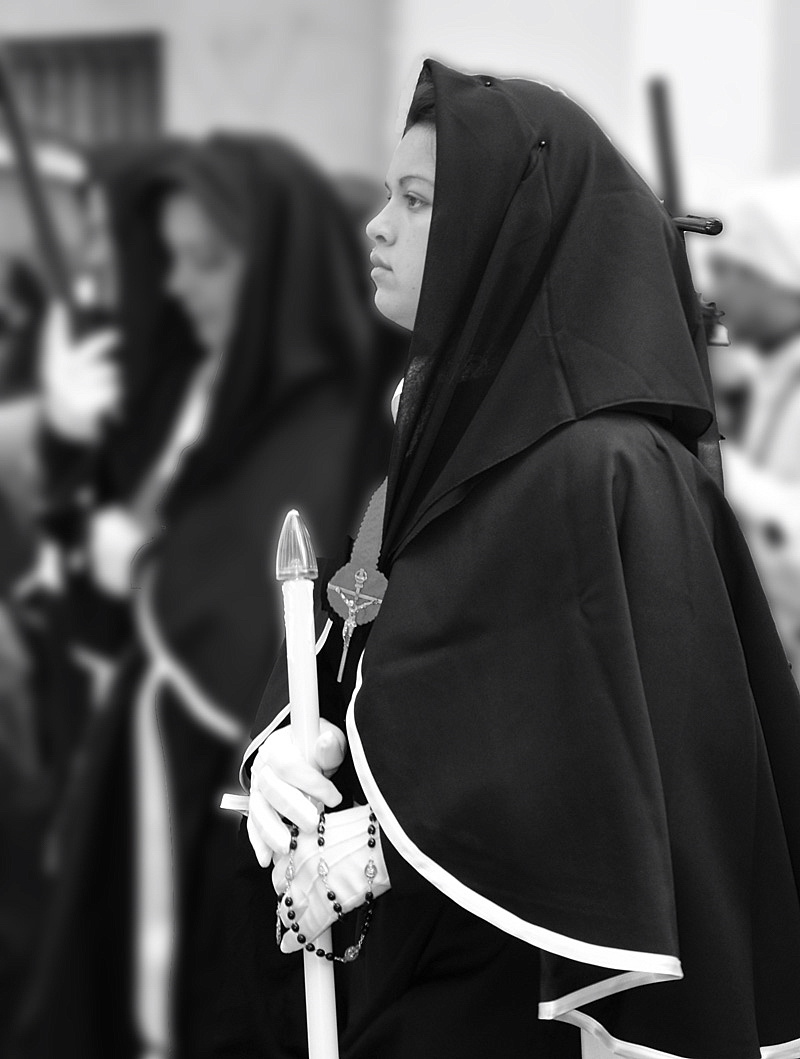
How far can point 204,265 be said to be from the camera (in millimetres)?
4102

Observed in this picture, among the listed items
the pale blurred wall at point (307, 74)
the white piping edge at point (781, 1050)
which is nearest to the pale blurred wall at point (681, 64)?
the pale blurred wall at point (307, 74)

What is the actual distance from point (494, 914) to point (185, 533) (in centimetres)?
238

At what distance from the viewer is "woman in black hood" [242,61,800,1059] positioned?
1.67 meters

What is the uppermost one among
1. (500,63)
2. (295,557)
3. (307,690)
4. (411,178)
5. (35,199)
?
(411,178)

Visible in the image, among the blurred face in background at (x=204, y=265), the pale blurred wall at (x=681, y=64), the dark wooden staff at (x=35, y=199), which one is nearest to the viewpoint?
the blurred face in background at (x=204, y=265)

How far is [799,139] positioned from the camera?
5.08 m

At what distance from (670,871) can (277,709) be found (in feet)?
1.71

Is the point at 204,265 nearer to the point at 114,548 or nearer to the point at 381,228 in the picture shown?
the point at 114,548

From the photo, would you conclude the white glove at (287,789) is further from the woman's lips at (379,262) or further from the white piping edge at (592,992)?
the woman's lips at (379,262)

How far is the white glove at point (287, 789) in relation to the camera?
183 cm

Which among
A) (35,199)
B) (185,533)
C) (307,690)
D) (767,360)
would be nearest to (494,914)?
(307,690)

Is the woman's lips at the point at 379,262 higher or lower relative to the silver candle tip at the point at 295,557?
higher

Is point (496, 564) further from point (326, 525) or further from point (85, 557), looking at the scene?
point (85, 557)

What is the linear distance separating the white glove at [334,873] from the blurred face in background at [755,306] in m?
2.49
